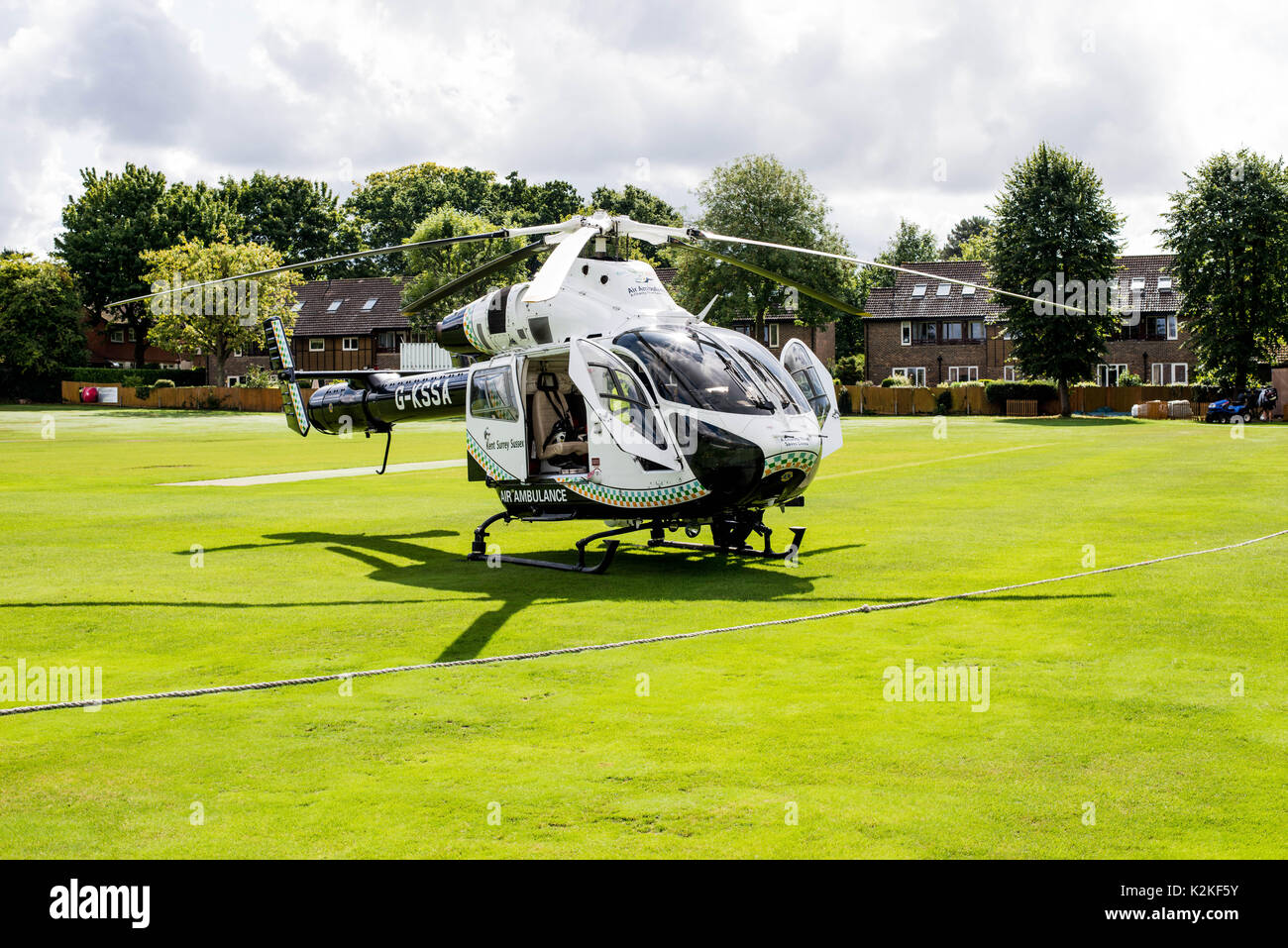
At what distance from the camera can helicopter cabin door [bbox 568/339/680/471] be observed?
16.0 m

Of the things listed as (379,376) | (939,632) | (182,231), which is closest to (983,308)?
(182,231)

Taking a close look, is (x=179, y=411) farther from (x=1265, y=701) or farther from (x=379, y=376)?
(x=1265, y=701)

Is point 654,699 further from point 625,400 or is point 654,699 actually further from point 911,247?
point 911,247

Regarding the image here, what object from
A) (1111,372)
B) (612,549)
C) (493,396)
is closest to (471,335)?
(493,396)

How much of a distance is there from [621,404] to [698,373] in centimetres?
124

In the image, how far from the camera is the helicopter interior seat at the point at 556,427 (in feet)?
61.3

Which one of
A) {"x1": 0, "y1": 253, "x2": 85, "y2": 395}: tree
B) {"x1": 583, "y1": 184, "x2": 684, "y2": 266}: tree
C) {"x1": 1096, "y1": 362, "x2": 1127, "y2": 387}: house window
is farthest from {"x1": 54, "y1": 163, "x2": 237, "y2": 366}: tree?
{"x1": 1096, "y1": 362, "x2": 1127, "y2": 387}: house window

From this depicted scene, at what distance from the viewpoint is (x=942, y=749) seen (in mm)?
8516

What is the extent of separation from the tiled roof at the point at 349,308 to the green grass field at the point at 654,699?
93.3 meters

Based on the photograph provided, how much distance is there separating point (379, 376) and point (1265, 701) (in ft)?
58.0

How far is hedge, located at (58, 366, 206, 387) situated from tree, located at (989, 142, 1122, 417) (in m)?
70.5

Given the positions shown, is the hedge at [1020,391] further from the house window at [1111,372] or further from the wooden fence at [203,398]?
the wooden fence at [203,398]

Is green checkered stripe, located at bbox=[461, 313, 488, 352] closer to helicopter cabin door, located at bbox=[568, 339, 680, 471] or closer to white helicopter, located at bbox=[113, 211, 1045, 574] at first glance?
white helicopter, located at bbox=[113, 211, 1045, 574]

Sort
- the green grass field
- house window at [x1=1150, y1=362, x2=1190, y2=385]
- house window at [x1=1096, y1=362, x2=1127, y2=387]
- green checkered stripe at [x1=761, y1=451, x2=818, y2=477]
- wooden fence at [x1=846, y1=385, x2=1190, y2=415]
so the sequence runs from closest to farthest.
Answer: the green grass field, green checkered stripe at [x1=761, y1=451, x2=818, y2=477], wooden fence at [x1=846, y1=385, x2=1190, y2=415], house window at [x1=1150, y1=362, x2=1190, y2=385], house window at [x1=1096, y1=362, x2=1127, y2=387]
